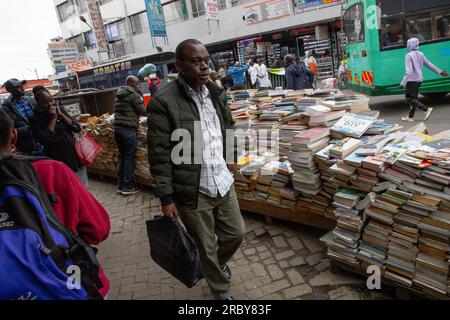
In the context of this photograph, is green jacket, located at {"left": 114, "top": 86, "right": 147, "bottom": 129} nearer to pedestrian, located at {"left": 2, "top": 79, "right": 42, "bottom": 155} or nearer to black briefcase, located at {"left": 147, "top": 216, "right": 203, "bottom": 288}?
pedestrian, located at {"left": 2, "top": 79, "right": 42, "bottom": 155}

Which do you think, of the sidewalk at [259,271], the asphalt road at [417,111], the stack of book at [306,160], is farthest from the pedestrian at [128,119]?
the asphalt road at [417,111]

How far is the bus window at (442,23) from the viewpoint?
24.6ft

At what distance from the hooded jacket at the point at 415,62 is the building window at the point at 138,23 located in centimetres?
2443

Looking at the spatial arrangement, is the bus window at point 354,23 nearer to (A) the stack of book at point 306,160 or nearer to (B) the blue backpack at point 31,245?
(A) the stack of book at point 306,160

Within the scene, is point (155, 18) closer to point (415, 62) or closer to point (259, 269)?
point (415, 62)

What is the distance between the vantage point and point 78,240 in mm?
1562

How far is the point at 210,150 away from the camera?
94.3 inches

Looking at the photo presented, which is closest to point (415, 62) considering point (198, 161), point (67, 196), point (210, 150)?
point (210, 150)

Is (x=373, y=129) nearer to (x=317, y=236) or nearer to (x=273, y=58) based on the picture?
(x=317, y=236)

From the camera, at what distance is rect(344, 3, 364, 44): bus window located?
862cm

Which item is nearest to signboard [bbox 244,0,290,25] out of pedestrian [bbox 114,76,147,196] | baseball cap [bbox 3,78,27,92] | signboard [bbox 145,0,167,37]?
signboard [bbox 145,0,167,37]

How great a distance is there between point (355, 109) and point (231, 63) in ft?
61.9

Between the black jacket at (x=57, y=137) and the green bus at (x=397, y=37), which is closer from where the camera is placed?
the black jacket at (x=57, y=137)

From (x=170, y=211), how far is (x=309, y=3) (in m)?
17.7
